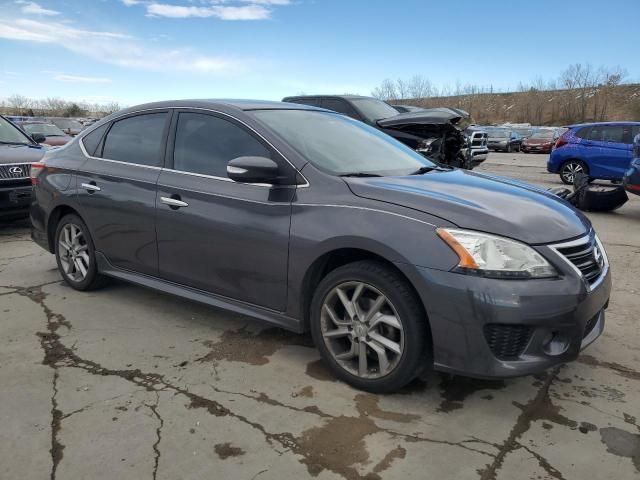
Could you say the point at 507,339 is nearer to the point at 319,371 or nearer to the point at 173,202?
A: the point at 319,371

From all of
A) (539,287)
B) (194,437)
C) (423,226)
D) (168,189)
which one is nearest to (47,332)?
(168,189)

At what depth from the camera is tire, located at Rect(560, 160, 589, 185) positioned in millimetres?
12555

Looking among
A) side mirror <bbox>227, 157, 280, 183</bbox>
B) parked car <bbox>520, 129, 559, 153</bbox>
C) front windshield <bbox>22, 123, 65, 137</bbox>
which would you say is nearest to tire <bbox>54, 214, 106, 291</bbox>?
side mirror <bbox>227, 157, 280, 183</bbox>

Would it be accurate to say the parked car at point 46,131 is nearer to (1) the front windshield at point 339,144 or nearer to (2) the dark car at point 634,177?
(1) the front windshield at point 339,144

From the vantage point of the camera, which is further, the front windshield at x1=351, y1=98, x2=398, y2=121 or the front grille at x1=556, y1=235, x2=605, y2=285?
the front windshield at x1=351, y1=98, x2=398, y2=121

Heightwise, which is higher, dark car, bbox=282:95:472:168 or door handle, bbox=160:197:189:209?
dark car, bbox=282:95:472:168

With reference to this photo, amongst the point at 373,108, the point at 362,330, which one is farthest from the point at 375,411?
the point at 373,108

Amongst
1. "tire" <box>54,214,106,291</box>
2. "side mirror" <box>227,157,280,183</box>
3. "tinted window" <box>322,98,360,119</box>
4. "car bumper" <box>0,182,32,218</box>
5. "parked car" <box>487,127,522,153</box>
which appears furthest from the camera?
"parked car" <box>487,127,522,153</box>

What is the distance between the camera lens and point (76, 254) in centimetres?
472

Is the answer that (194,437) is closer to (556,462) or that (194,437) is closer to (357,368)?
(357,368)

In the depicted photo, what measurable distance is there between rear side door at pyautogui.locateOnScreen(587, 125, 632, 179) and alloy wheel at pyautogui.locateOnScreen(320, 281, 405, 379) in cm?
1092

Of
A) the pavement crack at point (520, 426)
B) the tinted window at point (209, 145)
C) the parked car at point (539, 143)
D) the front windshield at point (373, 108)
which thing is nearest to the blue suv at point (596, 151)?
the front windshield at point (373, 108)

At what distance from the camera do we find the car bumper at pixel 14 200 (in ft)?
22.5

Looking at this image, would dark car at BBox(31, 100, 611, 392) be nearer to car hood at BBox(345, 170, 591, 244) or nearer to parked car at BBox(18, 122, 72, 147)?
car hood at BBox(345, 170, 591, 244)
